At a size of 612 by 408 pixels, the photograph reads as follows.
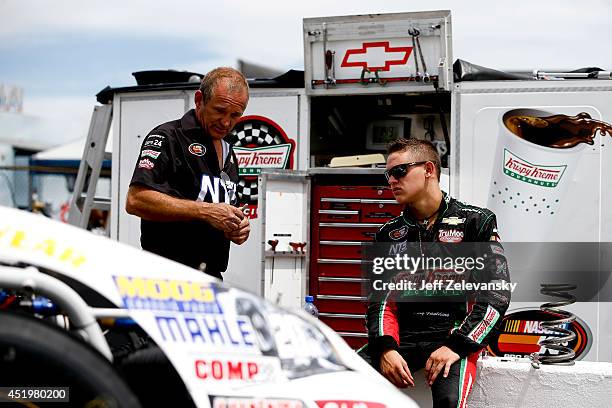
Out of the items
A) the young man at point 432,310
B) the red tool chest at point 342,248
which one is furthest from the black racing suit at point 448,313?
the red tool chest at point 342,248

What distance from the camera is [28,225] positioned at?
1933mm

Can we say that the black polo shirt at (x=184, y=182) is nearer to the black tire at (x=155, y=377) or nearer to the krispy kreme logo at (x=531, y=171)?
the black tire at (x=155, y=377)

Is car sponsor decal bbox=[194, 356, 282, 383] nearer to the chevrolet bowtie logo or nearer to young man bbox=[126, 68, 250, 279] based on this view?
young man bbox=[126, 68, 250, 279]

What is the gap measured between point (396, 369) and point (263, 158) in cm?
386

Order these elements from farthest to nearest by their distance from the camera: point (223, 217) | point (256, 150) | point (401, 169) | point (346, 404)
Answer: point (256, 150), point (401, 169), point (223, 217), point (346, 404)

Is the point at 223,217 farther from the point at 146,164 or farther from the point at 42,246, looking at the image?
the point at 42,246

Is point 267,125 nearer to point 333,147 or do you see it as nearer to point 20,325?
point 333,147

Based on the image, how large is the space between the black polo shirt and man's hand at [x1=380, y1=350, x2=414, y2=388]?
81 cm

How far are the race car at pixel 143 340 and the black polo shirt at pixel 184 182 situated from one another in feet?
3.78

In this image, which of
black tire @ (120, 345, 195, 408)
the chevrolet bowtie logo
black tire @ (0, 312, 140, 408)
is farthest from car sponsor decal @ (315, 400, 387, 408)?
the chevrolet bowtie logo

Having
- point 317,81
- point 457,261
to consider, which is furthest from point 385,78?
point 457,261

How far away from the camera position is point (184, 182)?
3.32 metres

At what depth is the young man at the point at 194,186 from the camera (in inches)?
124

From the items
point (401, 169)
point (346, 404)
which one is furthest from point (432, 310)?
point (346, 404)
